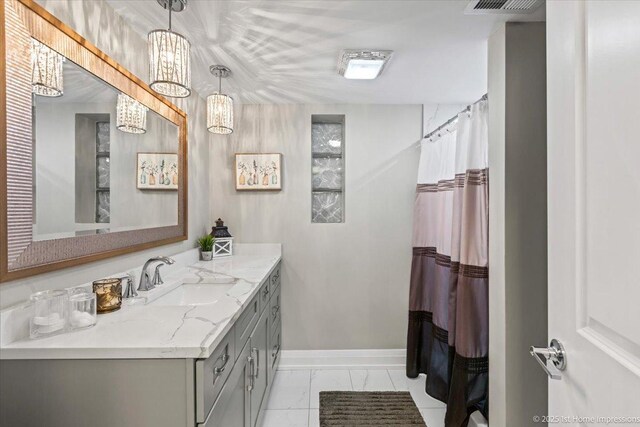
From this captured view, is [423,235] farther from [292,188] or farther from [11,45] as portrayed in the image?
[11,45]

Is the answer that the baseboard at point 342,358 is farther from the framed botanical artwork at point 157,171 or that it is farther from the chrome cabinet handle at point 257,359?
the framed botanical artwork at point 157,171

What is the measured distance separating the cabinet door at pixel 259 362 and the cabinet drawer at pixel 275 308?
0.24 m

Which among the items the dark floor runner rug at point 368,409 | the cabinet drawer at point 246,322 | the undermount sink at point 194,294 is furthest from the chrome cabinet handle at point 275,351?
the undermount sink at point 194,294

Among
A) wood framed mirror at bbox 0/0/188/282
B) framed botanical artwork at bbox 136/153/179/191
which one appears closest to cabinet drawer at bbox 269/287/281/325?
wood framed mirror at bbox 0/0/188/282

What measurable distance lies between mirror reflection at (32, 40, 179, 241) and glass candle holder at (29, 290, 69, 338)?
204 mm

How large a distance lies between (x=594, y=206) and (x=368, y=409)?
219 cm

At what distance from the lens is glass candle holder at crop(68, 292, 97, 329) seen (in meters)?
1.19

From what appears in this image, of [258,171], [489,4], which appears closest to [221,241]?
[258,171]

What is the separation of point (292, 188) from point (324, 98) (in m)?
0.82

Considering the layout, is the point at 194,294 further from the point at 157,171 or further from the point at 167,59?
the point at 167,59

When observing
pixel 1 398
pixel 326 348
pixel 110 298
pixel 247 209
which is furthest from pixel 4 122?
pixel 326 348

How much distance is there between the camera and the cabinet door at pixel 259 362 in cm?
181

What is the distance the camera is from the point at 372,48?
78.5 inches

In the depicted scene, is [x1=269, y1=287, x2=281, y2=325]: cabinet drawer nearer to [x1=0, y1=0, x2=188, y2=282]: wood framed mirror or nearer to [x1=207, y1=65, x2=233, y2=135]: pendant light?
[x1=0, y1=0, x2=188, y2=282]: wood framed mirror
